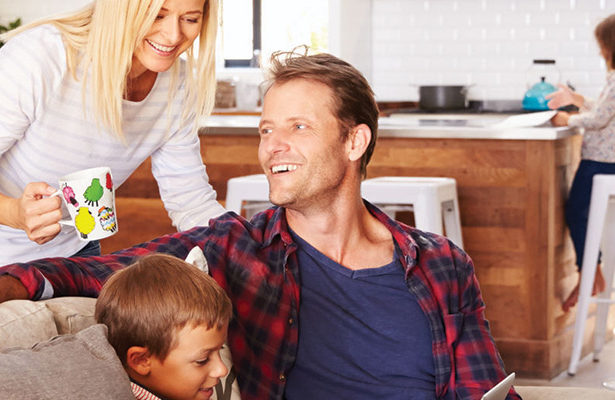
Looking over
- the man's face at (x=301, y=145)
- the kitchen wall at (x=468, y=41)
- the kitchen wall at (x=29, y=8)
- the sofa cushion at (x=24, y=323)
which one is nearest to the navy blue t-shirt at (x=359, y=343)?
the man's face at (x=301, y=145)

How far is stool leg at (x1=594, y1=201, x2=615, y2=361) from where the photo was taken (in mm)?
4242

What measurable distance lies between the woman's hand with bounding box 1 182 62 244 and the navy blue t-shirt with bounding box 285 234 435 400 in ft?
1.82

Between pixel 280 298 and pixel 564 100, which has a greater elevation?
pixel 564 100

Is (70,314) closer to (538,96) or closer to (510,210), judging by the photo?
(510,210)

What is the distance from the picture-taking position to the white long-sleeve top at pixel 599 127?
4348 mm

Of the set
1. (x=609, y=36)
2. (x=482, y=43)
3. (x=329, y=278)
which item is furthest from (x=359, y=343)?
(x=482, y=43)

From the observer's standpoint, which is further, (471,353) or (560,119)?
(560,119)

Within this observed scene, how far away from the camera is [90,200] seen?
5.68ft

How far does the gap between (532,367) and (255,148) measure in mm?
1571

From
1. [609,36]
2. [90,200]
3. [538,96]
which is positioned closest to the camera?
[90,200]

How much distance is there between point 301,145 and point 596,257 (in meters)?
2.44

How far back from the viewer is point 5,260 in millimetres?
2102

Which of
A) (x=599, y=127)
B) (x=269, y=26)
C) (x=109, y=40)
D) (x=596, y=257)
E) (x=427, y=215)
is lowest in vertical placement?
(x=596, y=257)

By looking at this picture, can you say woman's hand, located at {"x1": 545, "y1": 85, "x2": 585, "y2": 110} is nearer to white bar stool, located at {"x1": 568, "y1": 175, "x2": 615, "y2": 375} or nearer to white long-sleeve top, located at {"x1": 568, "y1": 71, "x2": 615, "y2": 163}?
white long-sleeve top, located at {"x1": 568, "y1": 71, "x2": 615, "y2": 163}
